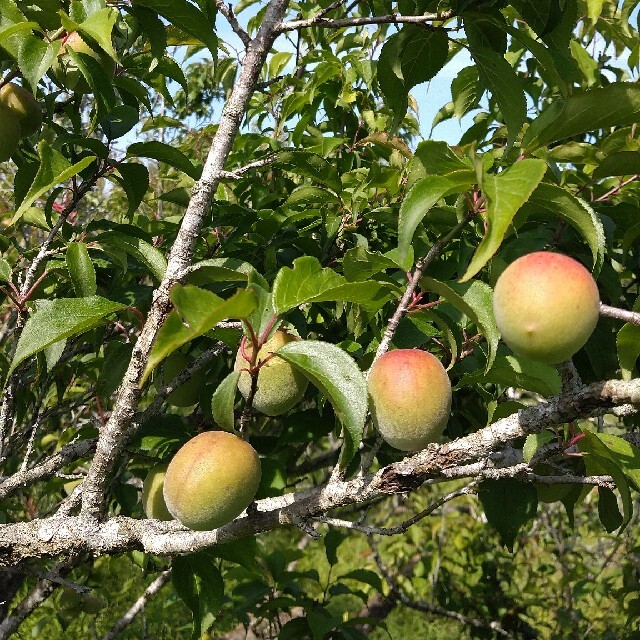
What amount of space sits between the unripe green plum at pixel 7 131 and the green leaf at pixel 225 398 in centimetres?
80

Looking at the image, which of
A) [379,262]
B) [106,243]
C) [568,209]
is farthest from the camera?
[106,243]

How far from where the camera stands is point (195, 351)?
179cm

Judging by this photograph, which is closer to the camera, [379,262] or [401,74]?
[379,262]

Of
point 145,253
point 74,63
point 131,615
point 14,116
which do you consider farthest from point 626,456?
point 131,615

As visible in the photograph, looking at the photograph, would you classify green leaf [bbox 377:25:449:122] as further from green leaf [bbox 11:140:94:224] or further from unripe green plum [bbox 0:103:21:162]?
unripe green plum [bbox 0:103:21:162]

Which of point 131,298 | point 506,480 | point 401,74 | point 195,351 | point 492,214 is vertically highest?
point 401,74

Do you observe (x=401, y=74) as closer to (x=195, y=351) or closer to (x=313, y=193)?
(x=313, y=193)

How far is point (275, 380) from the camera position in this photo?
1106 mm

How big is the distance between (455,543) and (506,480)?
2.73 metres

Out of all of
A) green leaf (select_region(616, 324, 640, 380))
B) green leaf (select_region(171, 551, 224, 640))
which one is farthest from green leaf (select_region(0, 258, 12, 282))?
green leaf (select_region(616, 324, 640, 380))

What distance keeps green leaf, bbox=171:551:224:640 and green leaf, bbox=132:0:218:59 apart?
1.19 metres

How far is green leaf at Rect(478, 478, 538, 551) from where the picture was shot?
172 centimetres

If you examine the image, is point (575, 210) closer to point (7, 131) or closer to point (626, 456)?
point (626, 456)

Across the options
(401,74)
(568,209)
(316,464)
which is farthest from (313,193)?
(316,464)
